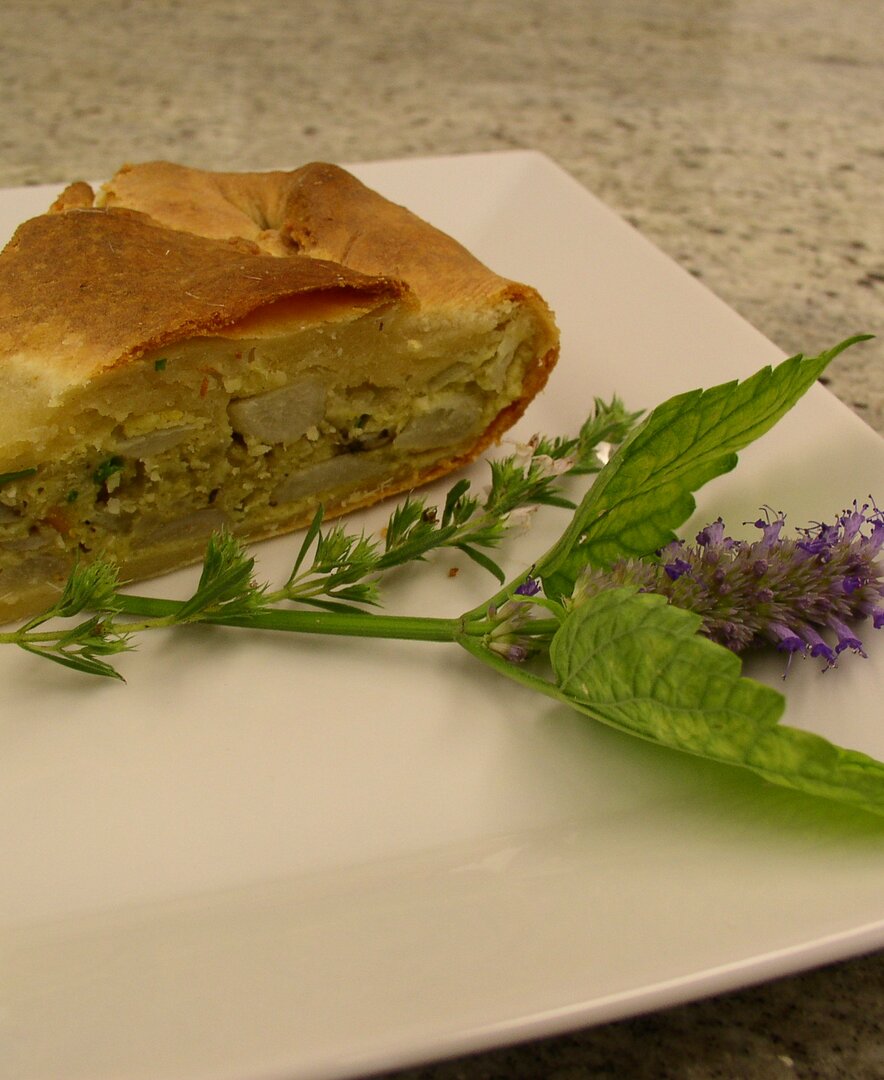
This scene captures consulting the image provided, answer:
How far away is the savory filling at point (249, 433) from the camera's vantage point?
1962mm

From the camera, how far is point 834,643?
1840mm

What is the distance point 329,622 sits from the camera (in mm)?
1885

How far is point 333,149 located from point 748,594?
3267 mm

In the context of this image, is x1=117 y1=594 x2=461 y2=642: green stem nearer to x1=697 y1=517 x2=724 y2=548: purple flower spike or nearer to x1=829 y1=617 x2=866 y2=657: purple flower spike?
x1=697 y1=517 x2=724 y2=548: purple flower spike

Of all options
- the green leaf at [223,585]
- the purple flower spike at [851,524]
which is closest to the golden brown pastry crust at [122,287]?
the green leaf at [223,585]

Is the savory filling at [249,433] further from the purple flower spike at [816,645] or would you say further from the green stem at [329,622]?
the purple flower spike at [816,645]

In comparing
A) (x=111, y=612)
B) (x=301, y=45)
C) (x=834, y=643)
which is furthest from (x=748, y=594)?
(x=301, y=45)

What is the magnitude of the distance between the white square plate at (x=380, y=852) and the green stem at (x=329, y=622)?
7 centimetres

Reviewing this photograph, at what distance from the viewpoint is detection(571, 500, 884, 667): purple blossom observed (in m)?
1.74

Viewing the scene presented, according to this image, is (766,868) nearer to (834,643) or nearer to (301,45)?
(834,643)

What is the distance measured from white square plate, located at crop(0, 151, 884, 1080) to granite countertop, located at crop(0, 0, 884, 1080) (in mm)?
1596

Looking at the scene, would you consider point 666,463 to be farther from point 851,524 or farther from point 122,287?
point 122,287

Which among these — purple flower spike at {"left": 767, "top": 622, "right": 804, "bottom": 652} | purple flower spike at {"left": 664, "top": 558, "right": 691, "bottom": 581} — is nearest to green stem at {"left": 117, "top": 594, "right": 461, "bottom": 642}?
purple flower spike at {"left": 664, "top": 558, "right": 691, "bottom": 581}

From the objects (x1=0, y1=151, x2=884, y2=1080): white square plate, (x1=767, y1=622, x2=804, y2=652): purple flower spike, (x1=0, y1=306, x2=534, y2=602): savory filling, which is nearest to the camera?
(x1=0, y1=151, x2=884, y2=1080): white square plate
